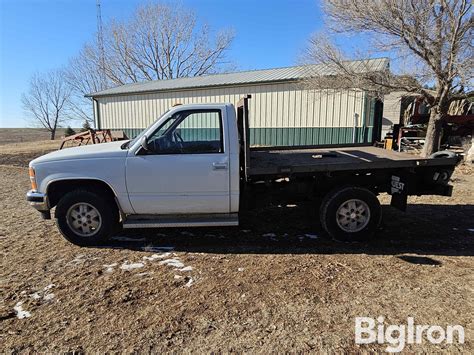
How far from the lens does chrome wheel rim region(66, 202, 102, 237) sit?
477 centimetres

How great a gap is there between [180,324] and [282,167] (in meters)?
2.48

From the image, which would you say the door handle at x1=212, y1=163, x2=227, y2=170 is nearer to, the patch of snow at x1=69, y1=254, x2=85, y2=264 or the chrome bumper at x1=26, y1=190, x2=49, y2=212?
the patch of snow at x1=69, y1=254, x2=85, y2=264

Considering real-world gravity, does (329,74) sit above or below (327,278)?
above

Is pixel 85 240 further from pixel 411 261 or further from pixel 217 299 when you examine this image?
pixel 411 261

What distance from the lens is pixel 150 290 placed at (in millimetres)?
3607

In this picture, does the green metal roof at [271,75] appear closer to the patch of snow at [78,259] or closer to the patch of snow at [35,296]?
the patch of snow at [78,259]

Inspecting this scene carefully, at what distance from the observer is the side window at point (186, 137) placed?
4594 millimetres

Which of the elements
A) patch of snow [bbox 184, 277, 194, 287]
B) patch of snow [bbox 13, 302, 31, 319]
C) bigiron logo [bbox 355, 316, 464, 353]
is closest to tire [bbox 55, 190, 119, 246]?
patch of snow [bbox 13, 302, 31, 319]

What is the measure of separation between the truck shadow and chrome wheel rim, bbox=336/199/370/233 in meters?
0.24

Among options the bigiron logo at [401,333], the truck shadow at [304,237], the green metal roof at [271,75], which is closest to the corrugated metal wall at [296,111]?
the green metal roof at [271,75]

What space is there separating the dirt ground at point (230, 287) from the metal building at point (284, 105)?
9220 mm

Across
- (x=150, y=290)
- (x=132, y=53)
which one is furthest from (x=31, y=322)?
(x=132, y=53)

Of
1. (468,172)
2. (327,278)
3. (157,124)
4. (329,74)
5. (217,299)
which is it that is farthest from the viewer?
(329,74)

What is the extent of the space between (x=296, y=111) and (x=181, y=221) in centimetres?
1362
